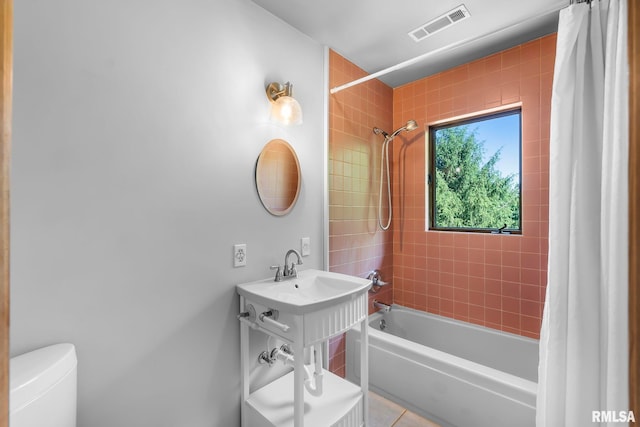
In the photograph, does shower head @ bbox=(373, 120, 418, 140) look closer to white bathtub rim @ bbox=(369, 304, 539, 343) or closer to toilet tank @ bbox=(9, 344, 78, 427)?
white bathtub rim @ bbox=(369, 304, 539, 343)

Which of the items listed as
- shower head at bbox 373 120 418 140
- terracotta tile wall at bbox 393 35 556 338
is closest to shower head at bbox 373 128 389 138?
shower head at bbox 373 120 418 140

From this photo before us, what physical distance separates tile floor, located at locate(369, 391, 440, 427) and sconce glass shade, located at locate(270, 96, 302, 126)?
71.7 inches

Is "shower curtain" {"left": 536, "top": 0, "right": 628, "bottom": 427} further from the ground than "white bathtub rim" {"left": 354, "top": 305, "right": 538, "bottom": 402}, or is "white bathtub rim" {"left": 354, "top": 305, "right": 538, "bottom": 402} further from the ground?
"shower curtain" {"left": 536, "top": 0, "right": 628, "bottom": 427}

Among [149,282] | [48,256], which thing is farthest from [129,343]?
[48,256]

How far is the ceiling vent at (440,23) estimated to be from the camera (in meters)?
1.63

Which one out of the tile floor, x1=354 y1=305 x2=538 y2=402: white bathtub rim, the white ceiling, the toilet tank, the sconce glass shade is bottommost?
the tile floor

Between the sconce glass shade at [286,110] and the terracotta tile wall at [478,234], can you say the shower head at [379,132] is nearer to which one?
the terracotta tile wall at [478,234]

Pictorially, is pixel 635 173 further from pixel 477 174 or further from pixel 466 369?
pixel 477 174

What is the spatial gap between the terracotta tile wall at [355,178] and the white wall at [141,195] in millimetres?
539

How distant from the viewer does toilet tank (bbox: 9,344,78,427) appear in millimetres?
726

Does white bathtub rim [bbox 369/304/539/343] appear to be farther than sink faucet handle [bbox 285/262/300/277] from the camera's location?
Yes

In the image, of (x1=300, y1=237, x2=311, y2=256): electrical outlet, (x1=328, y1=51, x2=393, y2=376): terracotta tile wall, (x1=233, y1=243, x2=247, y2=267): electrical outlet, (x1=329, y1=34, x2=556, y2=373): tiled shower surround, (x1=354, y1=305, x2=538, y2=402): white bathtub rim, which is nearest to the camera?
(x1=354, y1=305, x2=538, y2=402): white bathtub rim

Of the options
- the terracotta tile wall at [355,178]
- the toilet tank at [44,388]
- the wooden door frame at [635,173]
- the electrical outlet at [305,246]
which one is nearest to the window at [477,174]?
the terracotta tile wall at [355,178]

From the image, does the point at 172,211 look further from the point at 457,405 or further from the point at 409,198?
the point at 409,198
